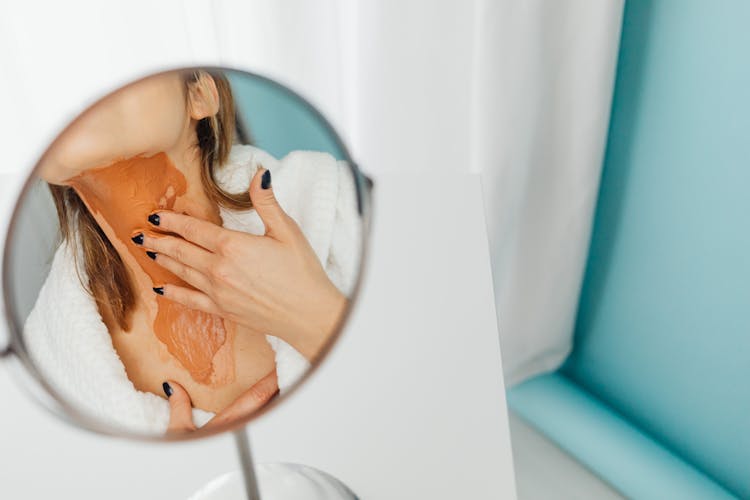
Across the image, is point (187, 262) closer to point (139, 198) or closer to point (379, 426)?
point (139, 198)

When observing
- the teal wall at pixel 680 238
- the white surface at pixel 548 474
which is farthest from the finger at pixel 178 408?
the white surface at pixel 548 474

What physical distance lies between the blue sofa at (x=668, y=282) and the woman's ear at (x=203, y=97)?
63 centimetres

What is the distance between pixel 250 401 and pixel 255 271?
78 mm

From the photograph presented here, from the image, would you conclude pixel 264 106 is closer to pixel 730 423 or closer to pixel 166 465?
pixel 166 465

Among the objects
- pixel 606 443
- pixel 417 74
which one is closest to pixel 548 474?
pixel 606 443

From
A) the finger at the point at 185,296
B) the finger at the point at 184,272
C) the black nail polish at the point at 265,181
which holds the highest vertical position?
the black nail polish at the point at 265,181

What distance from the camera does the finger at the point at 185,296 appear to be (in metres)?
0.46

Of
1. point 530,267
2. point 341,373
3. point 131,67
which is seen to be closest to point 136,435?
point 341,373

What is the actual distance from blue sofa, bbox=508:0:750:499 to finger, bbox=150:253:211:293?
66 centimetres

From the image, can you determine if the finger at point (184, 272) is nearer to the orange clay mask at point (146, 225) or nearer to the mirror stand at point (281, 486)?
the orange clay mask at point (146, 225)

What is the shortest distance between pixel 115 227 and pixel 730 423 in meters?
0.89

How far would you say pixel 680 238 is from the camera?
973 millimetres

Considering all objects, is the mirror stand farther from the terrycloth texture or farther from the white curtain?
the white curtain

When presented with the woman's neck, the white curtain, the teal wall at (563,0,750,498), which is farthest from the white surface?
the woman's neck
